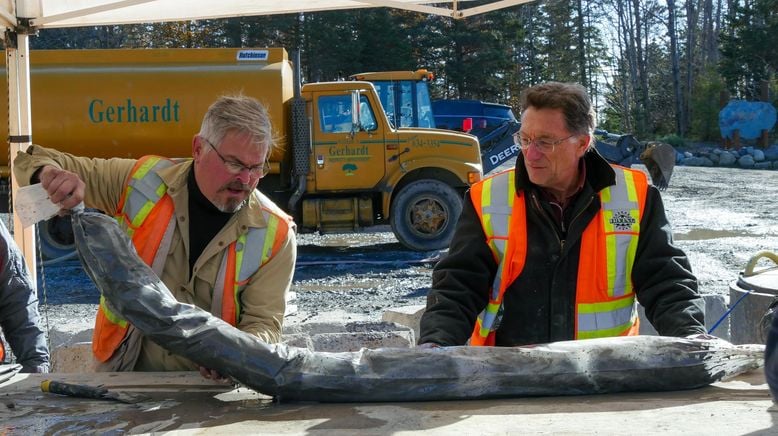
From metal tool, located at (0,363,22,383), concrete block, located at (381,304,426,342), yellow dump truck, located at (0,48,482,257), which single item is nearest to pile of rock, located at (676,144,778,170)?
yellow dump truck, located at (0,48,482,257)

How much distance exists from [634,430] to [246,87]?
445 inches

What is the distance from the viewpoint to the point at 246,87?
1297 cm

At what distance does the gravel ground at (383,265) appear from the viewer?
31.9 ft

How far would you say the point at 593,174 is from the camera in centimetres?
331

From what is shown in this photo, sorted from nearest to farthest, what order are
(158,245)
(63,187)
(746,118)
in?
(63,187), (158,245), (746,118)

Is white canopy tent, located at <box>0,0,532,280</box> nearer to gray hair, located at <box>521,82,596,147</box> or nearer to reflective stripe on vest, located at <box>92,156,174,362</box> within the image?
reflective stripe on vest, located at <box>92,156,174,362</box>

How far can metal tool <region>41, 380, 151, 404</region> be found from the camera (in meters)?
2.55

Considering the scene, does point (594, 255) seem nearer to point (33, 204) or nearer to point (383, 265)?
point (33, 204)

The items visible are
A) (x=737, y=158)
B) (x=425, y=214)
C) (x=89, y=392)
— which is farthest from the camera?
(x=737, y=158)

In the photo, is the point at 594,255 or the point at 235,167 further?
the point at 594,255

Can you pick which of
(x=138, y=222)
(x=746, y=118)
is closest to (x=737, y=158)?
(x=746, y=118)

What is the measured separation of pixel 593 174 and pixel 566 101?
0.92 feet

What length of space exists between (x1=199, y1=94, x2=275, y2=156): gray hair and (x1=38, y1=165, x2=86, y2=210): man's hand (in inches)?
17.3

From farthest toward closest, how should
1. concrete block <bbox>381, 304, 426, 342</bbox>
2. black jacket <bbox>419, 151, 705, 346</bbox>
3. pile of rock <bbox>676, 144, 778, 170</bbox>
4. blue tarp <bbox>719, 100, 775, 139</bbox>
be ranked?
blue tarp <bbox>719, 100, 775, 139</bbox> < pile of rock <bbox>676, 144, 778, 170</bbox> < concrete block <bbox>381, 304, 426, 342</bbox> < black jacket <bbox>419, 151, 705, 346</bbox>
